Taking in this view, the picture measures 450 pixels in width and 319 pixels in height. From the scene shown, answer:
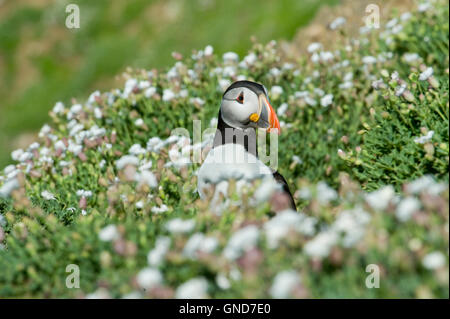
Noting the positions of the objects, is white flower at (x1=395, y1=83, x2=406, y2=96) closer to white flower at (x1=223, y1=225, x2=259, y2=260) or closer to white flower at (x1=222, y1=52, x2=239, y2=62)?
white flower at (x1=223, y1=225, x2=259, y2=260)

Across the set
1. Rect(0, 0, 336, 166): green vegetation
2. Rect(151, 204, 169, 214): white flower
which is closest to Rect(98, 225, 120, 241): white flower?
Rect(151, 204, 169, 214): white flower

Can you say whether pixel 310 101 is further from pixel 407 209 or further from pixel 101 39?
pixel 101 39

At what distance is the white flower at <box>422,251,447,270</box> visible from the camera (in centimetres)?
240

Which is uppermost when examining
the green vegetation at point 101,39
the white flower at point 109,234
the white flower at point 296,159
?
the green vegetation at point 101,39

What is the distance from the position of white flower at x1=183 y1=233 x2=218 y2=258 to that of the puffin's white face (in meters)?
1.99

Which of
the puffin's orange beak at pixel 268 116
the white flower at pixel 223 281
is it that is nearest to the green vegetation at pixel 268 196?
the white flower at pixel 223 281

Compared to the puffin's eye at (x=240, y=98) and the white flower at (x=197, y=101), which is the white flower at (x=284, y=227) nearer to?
the puffin's eye at (x=240, y=98)

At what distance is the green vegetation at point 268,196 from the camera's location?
8.67 feet

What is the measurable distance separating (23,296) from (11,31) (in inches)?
608

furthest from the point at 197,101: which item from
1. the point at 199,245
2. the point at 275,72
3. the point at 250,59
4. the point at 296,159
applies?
the point at 199,245

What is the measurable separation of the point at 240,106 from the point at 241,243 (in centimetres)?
217

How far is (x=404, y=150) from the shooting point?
4145mm

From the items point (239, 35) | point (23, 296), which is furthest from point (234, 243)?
point (239, 35)

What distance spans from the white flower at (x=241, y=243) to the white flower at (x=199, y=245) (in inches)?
3.0
